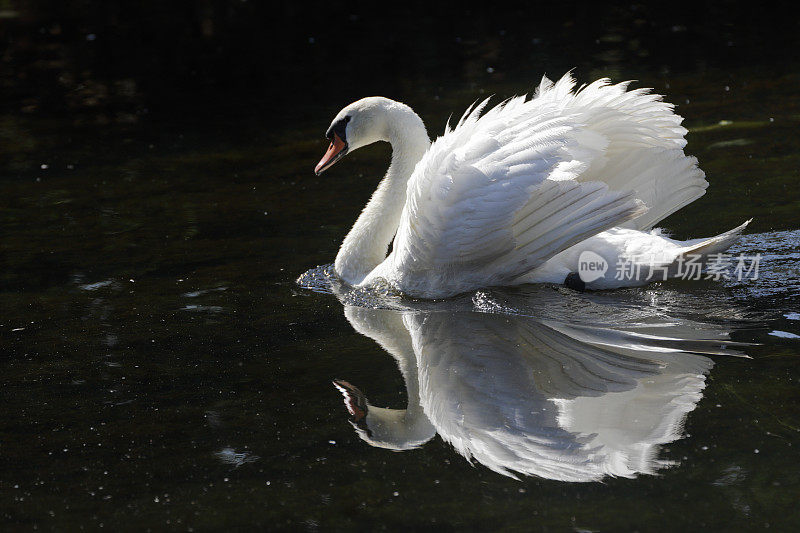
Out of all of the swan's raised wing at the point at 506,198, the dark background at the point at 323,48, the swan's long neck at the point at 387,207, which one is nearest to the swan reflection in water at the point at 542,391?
the swan's raised wing at the point at 506,198

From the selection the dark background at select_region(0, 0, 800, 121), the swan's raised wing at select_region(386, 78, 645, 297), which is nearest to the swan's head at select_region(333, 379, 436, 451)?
the swan's raised wing at select_region(386, 78, 645, 297)

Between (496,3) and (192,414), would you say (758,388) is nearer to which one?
(192,414)

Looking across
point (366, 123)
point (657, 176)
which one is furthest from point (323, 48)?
point (657, 176)

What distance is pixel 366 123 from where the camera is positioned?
712 centimetres

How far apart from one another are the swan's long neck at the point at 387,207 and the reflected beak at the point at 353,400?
1.77 meters

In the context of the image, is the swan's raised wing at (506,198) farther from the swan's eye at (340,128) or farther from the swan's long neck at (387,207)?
the swan's eye at (340,128)

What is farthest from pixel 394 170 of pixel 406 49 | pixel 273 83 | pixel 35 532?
pixel 406 49

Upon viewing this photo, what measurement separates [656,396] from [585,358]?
58 cm

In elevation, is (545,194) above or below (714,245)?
above

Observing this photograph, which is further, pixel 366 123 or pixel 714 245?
pixel 366 123

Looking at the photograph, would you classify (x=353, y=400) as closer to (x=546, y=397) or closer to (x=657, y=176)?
(x=546, y=397)

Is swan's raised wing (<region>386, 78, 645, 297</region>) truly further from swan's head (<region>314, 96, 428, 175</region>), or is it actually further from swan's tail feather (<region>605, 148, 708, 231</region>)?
swan's head (<region>314, 96, 428, 175</region>)

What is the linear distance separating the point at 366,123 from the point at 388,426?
2933 millimetres

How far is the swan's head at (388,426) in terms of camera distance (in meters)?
4.53
